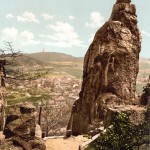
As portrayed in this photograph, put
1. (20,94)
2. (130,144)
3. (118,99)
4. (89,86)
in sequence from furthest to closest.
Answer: (20,94), (89,86), (118,99), (130,144)

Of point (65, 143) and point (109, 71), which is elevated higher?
point (109, 71)

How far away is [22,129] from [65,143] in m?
10.1

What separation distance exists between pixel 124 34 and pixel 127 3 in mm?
4847

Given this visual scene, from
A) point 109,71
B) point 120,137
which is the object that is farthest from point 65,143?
point 120,137

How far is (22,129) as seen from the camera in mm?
23953

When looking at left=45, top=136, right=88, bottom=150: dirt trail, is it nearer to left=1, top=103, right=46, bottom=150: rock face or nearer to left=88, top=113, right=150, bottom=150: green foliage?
left=1, top=103, right=46, bottom=150: rock face

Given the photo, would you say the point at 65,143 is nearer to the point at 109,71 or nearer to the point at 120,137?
the point at 109,71

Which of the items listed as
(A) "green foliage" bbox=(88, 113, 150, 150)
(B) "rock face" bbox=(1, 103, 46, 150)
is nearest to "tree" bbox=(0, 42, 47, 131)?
(B) "rock face" bbox=(1, 103, 46, 150)

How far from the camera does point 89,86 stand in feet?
133

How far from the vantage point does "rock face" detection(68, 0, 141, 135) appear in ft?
126

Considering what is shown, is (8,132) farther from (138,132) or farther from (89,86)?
(89,86)

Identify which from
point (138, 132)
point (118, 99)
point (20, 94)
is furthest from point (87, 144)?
point (20, 94)

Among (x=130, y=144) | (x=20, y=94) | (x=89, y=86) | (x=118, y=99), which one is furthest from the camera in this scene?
(x=20, y=94)

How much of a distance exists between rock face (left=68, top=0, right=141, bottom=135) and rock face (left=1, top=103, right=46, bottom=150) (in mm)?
13436
